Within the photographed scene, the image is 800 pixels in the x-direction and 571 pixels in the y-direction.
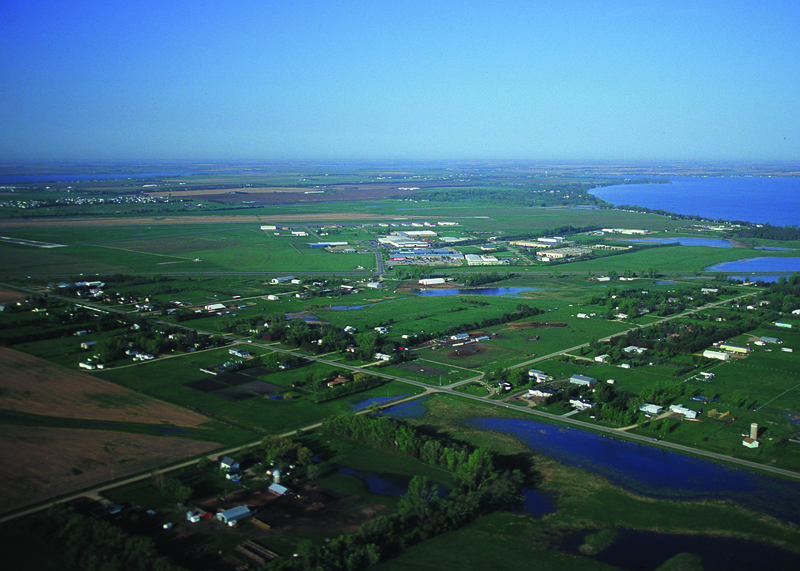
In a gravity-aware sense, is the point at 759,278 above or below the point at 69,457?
above

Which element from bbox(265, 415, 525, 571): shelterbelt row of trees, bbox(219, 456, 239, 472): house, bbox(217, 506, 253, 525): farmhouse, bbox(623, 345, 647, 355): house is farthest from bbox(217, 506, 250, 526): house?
bbox(623, 345, 647, 355): house

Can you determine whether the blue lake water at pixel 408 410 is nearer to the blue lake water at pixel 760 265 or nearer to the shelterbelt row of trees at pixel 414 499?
the shelterbelt row of trees at pixel 414 499

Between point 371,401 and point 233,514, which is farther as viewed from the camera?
point 371,401

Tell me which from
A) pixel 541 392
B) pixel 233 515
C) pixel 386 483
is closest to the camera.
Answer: pixel 233 515

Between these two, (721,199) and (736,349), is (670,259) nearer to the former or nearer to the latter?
(736,349)

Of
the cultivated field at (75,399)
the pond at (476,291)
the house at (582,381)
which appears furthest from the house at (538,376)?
the pond at (476,291)

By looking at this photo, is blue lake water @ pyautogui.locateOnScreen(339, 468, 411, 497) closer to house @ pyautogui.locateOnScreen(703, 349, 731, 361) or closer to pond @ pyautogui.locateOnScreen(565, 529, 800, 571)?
pond @ pyautogui.locateOnScreen(565, 529, 800, 571)

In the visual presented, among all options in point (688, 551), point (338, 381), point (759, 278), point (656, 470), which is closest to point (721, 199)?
point (759, 278)

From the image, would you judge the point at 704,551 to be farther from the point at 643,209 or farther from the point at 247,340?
the point at 643,209
